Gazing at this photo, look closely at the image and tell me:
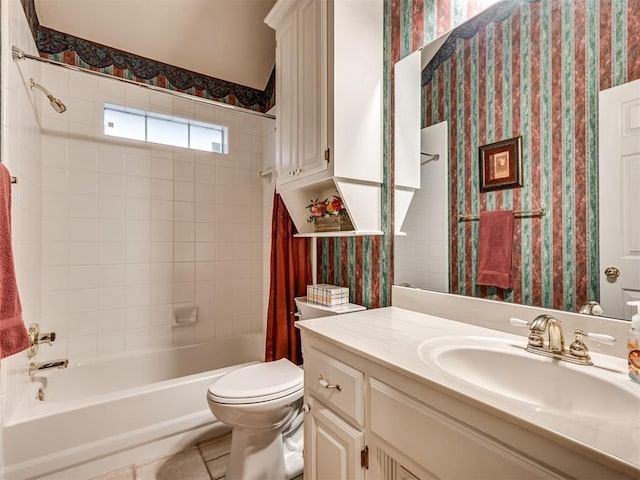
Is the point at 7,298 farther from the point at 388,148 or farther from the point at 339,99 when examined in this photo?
the point at 388,148

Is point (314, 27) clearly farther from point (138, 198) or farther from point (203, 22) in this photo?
point (138, 198)

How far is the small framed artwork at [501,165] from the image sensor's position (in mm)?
1085

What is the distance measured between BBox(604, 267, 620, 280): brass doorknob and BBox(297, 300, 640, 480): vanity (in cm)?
21

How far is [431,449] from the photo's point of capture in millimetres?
710

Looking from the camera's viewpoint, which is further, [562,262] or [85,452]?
[85,452]

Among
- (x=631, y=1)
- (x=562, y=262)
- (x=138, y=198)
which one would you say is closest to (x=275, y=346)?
(x=138, y=198)

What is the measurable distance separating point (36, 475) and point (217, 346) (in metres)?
1.27

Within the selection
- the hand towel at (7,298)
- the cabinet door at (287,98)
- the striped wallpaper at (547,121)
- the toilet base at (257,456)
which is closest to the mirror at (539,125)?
the striped wallpaper at (547,121)

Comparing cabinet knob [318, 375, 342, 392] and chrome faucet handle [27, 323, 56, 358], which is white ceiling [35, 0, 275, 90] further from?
cabinet knob [318, 375, 342, 392]

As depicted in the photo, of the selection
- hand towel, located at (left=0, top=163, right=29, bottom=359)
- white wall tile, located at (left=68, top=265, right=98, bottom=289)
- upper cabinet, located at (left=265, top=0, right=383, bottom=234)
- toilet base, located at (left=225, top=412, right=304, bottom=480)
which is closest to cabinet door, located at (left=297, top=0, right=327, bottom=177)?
upper cabinet, located at (left=265, top=0, right=383, bottom=234)

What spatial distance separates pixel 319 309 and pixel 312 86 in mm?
1157

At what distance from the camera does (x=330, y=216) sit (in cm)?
180

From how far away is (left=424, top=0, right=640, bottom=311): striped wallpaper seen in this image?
91 cm

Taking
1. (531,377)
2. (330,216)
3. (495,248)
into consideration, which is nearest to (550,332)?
(531,377)
